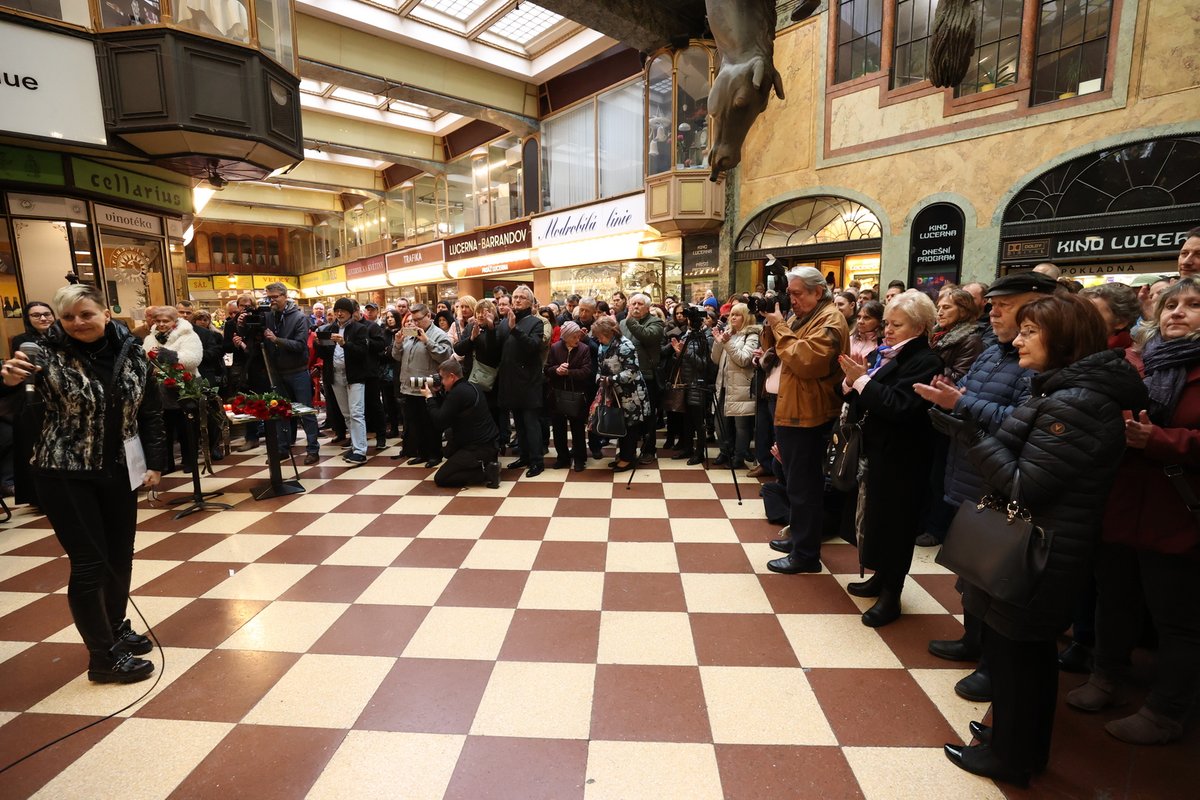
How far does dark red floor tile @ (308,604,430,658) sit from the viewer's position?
8.34 ft

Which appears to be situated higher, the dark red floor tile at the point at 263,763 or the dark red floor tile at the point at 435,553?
the dark red floor tile at the point at 435,553

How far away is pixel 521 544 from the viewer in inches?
146

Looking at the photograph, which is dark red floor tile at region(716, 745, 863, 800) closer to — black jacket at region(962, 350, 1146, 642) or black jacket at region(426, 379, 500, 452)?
black jacket at region(962, 350, 1146, 642)

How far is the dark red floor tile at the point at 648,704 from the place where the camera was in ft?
6.54

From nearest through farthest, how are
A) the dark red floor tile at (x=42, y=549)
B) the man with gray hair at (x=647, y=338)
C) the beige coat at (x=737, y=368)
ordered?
the dark red floor tile at (x=42, y=549), the beige coat at (x=737, y=368), the man with gray hair at (x=647, y=338)

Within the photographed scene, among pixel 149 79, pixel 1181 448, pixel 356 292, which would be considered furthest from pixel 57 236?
pixel 356 292

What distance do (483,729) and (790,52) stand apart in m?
10.4

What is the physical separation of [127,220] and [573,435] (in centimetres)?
763

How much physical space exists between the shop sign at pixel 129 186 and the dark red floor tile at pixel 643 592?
855 centimetres

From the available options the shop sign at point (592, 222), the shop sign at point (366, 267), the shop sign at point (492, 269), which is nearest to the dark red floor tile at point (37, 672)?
the shop sign at point (592, 222)

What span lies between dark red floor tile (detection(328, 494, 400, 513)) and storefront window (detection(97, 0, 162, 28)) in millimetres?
6203

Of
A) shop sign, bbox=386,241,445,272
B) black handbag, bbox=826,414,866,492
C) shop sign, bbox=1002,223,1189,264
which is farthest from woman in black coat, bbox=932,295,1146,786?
shop sign, bbox=386,241,445,272

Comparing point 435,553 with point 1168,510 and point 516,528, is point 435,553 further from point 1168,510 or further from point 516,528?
point 1168,510

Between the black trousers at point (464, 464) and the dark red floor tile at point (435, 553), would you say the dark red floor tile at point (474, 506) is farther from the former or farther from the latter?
the dark red floor tile at point (435, 553)
